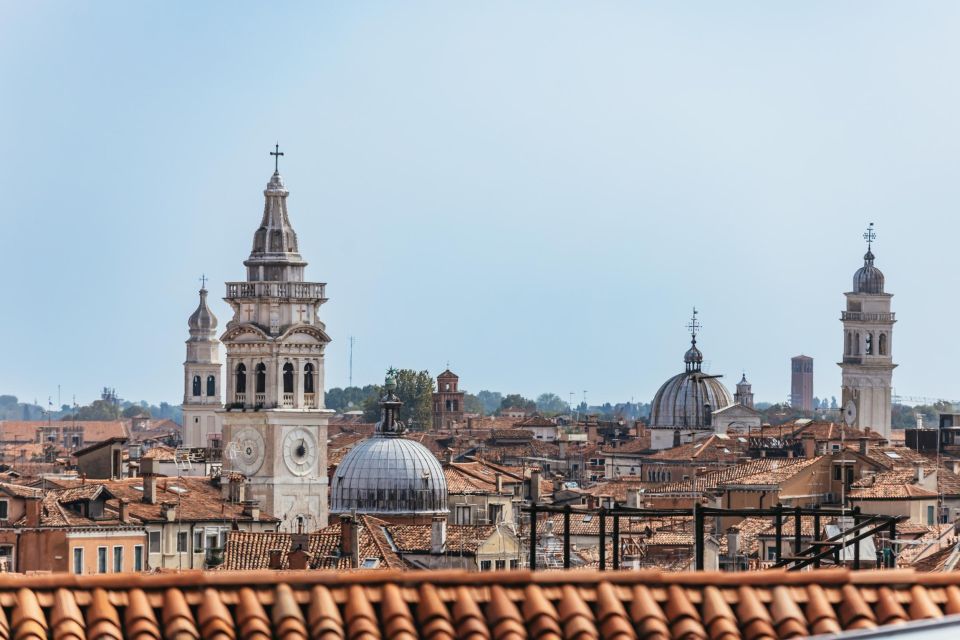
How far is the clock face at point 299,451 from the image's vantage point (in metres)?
81.7

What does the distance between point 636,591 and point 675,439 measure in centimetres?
11417

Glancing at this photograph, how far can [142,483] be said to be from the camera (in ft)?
212

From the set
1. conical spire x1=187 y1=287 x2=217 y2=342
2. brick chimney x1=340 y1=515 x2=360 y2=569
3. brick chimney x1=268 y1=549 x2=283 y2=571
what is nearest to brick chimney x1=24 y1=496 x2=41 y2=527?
brick chimney x1=268 y1=549 x2=283 y2=571

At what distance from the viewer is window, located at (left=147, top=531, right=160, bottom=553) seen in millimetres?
58662

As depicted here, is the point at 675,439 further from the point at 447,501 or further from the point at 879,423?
the point at 447,501

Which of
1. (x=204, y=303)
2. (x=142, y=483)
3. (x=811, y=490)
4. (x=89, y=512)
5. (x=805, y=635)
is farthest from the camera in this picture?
(x=204, y=303)

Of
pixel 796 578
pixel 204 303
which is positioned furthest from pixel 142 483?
pixel 204 303

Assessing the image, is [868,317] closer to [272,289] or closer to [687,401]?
[687,401]

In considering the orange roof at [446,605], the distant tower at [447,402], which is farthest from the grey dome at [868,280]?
the orange roof at [446,605]

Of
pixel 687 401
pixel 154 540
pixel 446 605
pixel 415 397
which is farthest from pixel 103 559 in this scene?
pixel 415 397

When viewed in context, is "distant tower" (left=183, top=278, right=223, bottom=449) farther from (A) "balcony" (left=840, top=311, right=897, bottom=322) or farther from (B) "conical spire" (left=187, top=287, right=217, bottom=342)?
(A) "balcony" (left=840, top=311, right=897, bottom=322)

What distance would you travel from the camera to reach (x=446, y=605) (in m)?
13.3

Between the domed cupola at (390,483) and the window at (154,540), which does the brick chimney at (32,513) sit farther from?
the domed cupola at (390,483)

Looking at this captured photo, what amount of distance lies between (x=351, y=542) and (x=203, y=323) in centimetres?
9461
